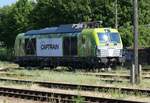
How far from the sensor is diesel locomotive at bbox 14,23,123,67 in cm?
3266

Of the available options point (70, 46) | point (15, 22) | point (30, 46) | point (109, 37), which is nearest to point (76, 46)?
point (70, 46)

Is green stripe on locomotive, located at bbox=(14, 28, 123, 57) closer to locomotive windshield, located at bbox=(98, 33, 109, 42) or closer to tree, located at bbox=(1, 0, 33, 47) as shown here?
locomotive windshield, located at bbox=(98, 33, 109, 42)

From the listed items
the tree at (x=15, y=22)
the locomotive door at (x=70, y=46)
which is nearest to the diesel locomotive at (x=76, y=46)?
the locomotive door at (x=70, y=46)

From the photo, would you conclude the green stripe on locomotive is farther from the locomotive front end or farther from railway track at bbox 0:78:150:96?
railway track at bbox 0:78:150:96

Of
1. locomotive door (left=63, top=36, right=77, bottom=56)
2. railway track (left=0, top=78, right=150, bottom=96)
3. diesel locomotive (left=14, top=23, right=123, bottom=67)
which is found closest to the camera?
railway track (left=0, top=78, right=150, bottom=96)

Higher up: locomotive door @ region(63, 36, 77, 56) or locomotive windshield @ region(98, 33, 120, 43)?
locomotive windshield @ region(98, 33, 120, 43)

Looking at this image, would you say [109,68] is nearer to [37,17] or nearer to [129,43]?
[129,43]

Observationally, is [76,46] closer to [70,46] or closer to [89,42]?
[70,46]

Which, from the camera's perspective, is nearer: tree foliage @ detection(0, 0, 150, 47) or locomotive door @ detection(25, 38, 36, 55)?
locomotive door @ detection(25, 38, 36, 55)

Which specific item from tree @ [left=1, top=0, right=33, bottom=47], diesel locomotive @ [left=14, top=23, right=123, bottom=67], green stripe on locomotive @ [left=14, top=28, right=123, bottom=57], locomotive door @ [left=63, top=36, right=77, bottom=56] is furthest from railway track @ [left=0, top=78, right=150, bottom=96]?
tree @ [left=1, top=0, right=33, bottom=47]

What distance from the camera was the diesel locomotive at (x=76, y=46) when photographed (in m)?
32.7

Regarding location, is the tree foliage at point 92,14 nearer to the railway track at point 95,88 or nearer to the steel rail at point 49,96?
the railway track at point 95,88

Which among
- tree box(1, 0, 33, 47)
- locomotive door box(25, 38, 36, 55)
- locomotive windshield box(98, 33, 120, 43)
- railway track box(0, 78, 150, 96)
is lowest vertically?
railway track box(0, 78, 150, 96)

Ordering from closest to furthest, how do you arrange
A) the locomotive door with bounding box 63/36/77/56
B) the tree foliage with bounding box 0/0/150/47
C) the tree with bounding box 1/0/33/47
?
the locomotive door with bounding box 63/36/77/56 < the tree foliage with bounding box 0/0/150/47 < the tree with bounding box 1/0/33/47
